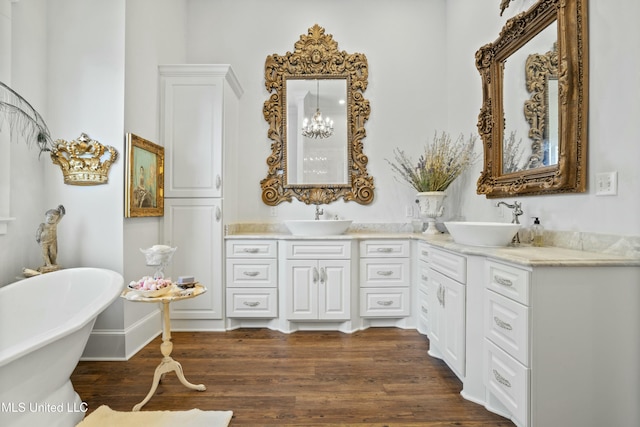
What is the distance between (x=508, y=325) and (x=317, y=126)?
2.66 m

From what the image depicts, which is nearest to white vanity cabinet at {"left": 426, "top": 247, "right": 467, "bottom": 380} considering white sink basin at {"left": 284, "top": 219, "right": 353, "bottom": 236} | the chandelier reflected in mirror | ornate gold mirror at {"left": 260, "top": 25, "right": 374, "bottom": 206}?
white sink basin at {"left": 284, "top": 219, "right": 353, "bottom": 236}

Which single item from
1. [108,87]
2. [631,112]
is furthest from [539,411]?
[108,87]

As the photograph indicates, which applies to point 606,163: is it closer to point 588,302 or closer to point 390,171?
point 588,302

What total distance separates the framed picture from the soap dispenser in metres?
2.94

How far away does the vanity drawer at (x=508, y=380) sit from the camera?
57.1 inches

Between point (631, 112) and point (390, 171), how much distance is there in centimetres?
220

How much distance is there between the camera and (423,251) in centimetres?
276

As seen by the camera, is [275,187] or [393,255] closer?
[393,255]

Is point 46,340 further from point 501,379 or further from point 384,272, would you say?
point 384,272

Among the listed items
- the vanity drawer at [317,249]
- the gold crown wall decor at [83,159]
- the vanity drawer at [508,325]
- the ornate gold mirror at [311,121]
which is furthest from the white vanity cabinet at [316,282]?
the gold crown wall decor at [83,159]

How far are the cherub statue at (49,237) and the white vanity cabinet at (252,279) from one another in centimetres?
129

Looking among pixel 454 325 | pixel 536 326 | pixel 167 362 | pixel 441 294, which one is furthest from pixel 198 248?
pixel 536 326

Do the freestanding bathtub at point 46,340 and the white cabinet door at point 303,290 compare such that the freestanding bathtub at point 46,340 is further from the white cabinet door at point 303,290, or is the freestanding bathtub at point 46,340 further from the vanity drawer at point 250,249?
the white cabinet door at point 303,290

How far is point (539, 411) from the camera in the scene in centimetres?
143
